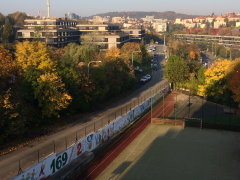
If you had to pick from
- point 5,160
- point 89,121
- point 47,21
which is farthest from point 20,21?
point 5,160

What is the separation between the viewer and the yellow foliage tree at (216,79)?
45.4 meters

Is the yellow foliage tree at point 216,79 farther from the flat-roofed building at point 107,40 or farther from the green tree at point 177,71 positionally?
the flat-roofed building at point 107,40

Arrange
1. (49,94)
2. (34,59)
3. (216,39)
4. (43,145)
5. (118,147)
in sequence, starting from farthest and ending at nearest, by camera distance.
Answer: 1. (216,39)
2. (34,59)
3. (49,94)
4. (118,147)
5. (43,145)

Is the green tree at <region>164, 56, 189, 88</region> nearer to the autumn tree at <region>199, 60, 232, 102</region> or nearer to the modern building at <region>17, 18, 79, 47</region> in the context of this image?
the autumn tree at <region>199, 60, 232, 102</region>

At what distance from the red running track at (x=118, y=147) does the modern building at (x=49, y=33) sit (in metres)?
49.9

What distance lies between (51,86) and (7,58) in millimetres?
11230

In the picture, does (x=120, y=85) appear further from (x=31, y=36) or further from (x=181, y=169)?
(x=31, y=36)

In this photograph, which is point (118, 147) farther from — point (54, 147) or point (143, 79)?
point (143, 79)

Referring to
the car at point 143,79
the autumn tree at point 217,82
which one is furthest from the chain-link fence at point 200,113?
the car at point 143,79

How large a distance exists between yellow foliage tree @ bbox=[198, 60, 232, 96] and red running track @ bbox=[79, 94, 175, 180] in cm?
739

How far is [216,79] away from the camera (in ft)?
150

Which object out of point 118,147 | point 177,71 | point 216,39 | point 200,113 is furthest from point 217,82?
point 216,39

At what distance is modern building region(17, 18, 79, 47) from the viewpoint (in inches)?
3408

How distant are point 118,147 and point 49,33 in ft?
214
